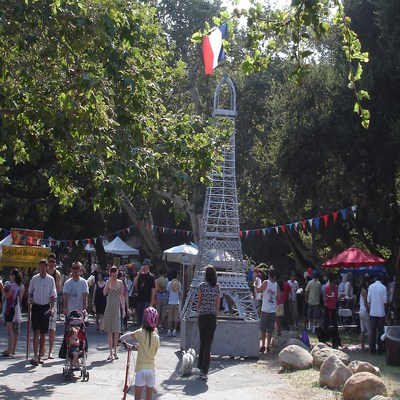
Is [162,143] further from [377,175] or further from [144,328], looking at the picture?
[377,175]

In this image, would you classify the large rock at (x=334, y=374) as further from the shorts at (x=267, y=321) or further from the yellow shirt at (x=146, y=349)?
the shorts at (x=267, y=321)

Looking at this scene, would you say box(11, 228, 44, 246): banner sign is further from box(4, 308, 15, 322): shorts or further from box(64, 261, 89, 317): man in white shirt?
box(64, 261, 89, 317): man in white shirt

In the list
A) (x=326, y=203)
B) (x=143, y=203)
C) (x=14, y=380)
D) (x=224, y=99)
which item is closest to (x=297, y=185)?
(x=326, y=203)

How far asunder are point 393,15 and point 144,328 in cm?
1497

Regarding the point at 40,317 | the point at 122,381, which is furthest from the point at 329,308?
the point at 40,317

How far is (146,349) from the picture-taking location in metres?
8.65

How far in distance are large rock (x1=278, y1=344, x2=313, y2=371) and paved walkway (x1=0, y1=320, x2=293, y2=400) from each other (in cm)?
30

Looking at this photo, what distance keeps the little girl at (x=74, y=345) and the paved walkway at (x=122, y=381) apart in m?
0.29

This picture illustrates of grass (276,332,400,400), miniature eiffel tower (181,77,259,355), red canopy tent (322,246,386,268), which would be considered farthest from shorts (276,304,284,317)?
red canopy tent (322,246,386,268)

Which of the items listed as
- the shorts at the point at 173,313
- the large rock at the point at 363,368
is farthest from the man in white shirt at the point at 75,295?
the shorts at the point at 173,313

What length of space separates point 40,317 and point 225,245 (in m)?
4.77

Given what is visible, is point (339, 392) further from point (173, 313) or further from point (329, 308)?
point (173, 313)

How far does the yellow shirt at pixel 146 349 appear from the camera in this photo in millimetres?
8609

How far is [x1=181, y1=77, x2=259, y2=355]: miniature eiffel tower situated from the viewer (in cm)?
1562
